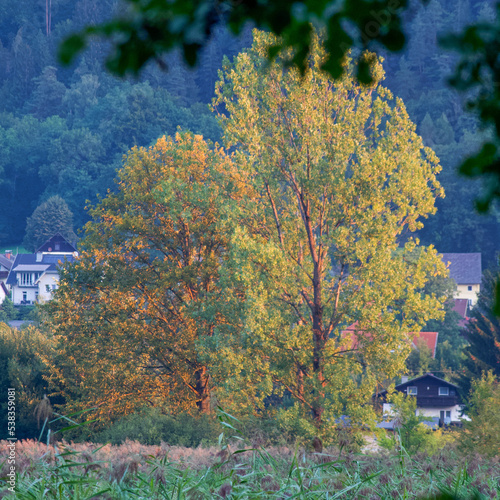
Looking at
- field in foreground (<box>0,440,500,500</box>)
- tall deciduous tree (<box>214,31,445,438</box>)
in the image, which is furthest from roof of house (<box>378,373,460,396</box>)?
field in foreground (<box>0,440,500,500</box>)

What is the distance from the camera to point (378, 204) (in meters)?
15.8

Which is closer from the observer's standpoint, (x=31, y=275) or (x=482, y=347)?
(x=482, y=347)

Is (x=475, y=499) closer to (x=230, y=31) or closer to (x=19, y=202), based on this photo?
(x=230, y=31)

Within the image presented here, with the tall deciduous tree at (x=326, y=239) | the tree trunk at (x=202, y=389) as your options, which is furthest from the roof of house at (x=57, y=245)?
the tall deciduous tree at (x=326, y=239)

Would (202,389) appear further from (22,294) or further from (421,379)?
(22,294)

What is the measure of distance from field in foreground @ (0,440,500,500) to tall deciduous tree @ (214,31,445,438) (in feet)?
33.4

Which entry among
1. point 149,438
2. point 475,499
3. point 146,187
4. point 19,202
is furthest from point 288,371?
point 19,202

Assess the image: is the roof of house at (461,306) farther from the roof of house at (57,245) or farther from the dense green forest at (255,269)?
the dense green forest at (255,269)

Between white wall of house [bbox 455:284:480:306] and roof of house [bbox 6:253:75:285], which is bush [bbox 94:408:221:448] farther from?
white wall of house [bbox 455:284:480:306]

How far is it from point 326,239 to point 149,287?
6.04 metres

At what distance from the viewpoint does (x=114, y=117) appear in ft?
326

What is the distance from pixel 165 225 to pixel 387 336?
27.3 ft

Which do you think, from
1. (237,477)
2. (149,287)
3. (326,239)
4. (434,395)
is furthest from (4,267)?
(237,477)

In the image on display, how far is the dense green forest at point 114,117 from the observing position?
272 feet
